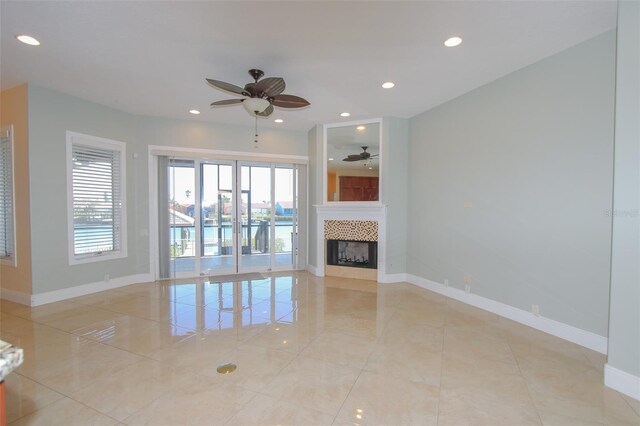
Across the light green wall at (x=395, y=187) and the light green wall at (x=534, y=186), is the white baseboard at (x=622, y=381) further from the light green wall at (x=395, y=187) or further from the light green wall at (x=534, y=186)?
the light green wall at (x=395, y=187)

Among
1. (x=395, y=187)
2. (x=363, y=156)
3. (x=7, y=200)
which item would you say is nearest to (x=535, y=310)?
(x=395, y=187)

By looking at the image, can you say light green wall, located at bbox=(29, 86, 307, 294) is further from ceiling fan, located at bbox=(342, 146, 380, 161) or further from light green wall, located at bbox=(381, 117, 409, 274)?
light green wall, located at bbox=(381, 117, 409, 274)

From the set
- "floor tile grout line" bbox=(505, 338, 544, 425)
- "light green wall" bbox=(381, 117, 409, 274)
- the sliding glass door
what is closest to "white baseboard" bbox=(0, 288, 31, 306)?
the sliding glass door

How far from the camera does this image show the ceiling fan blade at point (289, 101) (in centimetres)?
342

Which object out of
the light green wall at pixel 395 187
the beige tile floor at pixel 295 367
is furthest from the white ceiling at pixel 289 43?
the beige tile floor at pixel 295 367

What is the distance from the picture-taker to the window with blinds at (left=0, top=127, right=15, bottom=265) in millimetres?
4180

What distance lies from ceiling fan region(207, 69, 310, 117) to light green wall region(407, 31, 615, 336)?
8.31ft

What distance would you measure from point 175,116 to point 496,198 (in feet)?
17.8

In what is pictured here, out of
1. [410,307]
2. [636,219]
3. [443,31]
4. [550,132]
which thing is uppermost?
[443,31]

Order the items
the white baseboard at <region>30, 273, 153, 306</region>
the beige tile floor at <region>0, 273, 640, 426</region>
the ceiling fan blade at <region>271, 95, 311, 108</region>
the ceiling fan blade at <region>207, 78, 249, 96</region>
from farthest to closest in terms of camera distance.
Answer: the white baseboard at <region>30, 273, 153, 306</region>, the ceiling fan blade at <region>271, 95, 311, 108</region>, the ceiling fan blade at <region>207, 78, 249, 96</region>, the beige tile floor at <region>0, 273, 640, 426</region>

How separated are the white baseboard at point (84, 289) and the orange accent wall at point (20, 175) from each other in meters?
0.17

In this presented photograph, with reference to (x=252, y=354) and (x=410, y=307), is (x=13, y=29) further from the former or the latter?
(x=410, y=307)

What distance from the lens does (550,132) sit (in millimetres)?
3199

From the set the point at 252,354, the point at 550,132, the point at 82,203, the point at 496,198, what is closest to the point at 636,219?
the point at 550,132
